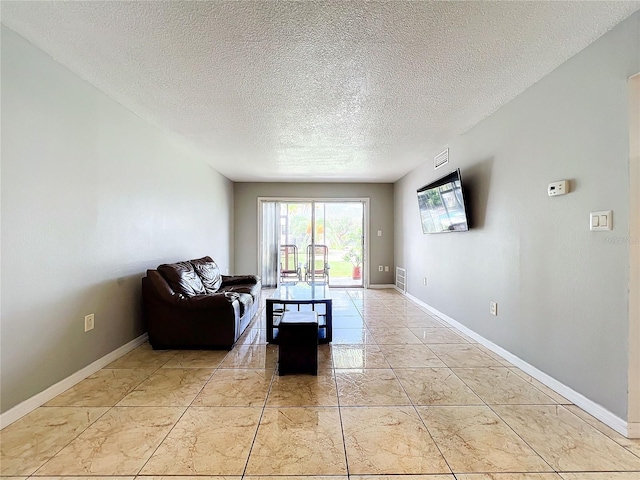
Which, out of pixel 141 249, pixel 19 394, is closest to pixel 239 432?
pixel 19 394

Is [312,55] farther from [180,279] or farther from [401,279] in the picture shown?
[401,279]

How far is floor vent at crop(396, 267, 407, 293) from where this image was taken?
5.82 metres

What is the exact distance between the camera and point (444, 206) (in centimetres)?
365

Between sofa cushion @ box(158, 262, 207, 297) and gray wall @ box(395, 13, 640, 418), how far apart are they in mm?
3064

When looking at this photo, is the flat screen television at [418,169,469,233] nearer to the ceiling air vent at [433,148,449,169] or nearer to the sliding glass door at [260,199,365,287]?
the ceiling air vent at [433,148,449,169]

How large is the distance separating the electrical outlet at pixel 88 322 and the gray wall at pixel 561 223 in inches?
141

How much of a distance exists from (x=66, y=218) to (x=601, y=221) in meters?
3.57

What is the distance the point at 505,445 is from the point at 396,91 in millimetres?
2504

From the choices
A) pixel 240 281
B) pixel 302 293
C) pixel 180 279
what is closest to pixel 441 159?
pixel 302 293

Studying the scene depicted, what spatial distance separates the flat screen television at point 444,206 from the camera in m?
3.28

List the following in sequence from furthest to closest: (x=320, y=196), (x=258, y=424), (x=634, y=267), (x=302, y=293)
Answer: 1. (x=320, y=196)
2. (x=302, y=293)
3. (x=258, y=424)
4. (x=634, y=267)

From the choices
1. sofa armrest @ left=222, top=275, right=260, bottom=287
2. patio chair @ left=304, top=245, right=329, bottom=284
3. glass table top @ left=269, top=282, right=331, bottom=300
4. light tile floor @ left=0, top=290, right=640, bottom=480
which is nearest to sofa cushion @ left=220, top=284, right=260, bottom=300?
sofa armrest @ left=222, top=275, right=260, bottom=287

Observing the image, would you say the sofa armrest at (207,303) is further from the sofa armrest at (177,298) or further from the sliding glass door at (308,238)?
the sliding glass door at (308,238)

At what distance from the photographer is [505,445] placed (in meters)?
1.60
